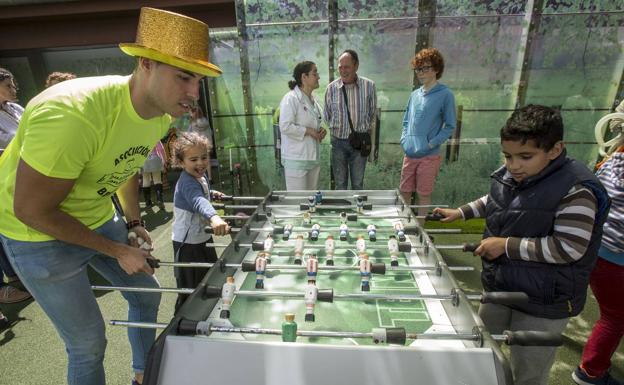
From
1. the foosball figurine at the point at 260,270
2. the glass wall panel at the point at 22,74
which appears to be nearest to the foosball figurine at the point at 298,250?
the foosball figurine at the point at 260,270

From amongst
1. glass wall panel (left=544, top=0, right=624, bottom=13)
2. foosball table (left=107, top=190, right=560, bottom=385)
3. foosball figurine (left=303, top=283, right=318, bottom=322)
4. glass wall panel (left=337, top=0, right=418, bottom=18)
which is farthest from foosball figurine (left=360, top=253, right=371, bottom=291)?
glass wall panel (left=544, top=0, right=624, bottom=13)

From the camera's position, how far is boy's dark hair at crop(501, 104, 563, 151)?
1383mm

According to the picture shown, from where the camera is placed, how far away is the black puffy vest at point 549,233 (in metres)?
1.38

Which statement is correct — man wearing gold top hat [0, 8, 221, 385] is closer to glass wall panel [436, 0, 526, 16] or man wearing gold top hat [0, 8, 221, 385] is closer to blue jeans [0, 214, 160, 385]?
blue jeans [0, 214, 160, 385]

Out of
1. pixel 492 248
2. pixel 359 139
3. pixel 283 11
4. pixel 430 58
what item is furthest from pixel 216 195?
pixel 283 11

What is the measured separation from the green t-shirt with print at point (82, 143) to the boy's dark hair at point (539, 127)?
1.58 meters

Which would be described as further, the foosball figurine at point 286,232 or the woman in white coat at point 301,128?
the woman in white coat at point 301,128

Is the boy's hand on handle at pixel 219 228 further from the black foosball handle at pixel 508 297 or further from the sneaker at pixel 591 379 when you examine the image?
the sneaker at pixel 591 379

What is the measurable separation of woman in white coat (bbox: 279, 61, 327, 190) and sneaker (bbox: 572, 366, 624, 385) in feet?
8.65

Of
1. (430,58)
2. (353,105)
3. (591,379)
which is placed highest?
(430,58)

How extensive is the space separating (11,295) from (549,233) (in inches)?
156

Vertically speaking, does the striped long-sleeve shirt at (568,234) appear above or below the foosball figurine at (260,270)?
above

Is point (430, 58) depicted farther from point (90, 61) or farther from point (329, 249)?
point (90, 61)

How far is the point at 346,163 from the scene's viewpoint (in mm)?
4016
